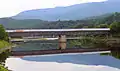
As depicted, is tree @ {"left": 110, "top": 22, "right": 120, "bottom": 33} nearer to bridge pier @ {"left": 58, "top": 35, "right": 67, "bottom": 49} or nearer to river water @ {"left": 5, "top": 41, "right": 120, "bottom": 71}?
bridge pier @ {"left": 58, "top": 35, "right": 67, "bottom": 49}

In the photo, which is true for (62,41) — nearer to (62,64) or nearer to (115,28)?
(115,28)

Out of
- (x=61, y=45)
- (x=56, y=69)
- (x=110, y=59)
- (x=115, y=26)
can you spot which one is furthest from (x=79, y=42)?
(x=56, y=69)

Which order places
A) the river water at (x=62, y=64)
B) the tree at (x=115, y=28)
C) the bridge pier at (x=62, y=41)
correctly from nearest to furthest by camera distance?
the river water at (x=62, y=64), the bridge pier at (x=62, y=41), the tree at (x=115, y=28)

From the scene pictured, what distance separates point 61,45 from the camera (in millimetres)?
45500

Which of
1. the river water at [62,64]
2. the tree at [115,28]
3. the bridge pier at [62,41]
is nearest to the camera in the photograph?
the river water at [62,64]

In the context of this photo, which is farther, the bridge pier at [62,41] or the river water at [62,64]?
the bridge pier at [62,41]

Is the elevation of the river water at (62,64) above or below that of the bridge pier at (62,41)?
above

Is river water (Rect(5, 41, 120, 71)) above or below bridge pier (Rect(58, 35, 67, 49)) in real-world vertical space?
above

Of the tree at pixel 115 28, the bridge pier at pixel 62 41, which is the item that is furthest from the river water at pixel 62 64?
the tree at pixel 115 28

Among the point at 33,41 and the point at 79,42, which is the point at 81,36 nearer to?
the point at 79,42

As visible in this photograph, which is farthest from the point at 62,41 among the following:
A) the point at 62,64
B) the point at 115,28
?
the point at 62,64

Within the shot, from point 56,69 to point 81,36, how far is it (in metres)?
34.9

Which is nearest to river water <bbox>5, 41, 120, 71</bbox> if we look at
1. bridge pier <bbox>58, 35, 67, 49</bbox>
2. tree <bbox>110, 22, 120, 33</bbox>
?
bridge pier <bbox>58, 35, 67, 49</bbox>

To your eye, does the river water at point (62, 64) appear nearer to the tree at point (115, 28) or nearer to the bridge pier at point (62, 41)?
the bridge pier at point (62, 41)
